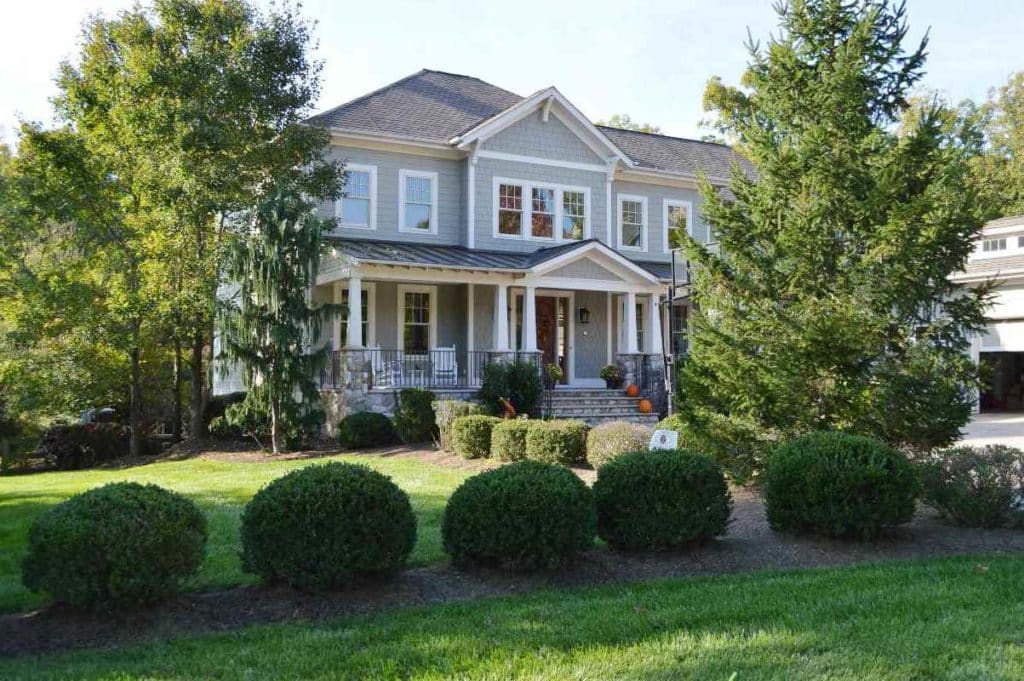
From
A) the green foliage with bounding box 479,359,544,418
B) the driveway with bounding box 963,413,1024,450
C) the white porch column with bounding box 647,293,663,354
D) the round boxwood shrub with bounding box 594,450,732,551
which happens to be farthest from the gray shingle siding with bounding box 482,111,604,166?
the round boxwood shrub with bounding box 594,450,732,551

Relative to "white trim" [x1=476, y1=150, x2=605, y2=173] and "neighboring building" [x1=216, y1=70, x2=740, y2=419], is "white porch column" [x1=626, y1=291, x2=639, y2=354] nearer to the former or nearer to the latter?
"neighboring building" [x1=216, y1=70, x2=740, y2=419]

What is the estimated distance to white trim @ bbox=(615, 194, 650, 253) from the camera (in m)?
23.4

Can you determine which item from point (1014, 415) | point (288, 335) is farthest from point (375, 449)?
point (1014, 415)

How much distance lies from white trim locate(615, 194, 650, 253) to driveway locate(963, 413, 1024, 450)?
31.3ft

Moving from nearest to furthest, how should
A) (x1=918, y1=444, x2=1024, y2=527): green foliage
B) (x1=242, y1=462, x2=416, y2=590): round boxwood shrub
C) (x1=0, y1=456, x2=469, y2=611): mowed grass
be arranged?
(x1=242, y1=462, x2=416, y2=590): round boxwood shrub < (x1=0, y1=456, x2=469, y2=611): mowed grass < (x1=918, y1=444, x2=1024, y2=527): green foliage

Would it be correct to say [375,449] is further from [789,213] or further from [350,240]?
[789,213]

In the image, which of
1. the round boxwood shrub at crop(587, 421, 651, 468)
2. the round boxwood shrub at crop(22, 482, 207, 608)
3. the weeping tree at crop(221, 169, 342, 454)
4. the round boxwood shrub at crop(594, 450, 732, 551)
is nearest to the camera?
the round boxwood shrub at crop(22, 482, 207, 608)

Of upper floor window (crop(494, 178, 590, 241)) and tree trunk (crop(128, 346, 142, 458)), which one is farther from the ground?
upper floor window (crop(494, 178, 590, 241))

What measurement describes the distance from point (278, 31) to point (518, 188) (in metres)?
6.92

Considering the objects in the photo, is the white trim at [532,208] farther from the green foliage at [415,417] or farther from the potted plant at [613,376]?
the green foliage at [415,417]

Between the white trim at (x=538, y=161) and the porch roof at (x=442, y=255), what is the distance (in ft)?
7.49

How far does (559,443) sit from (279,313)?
21.9ft

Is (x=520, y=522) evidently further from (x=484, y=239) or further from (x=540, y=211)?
(x=540, y=211)

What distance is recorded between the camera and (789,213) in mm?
9250
